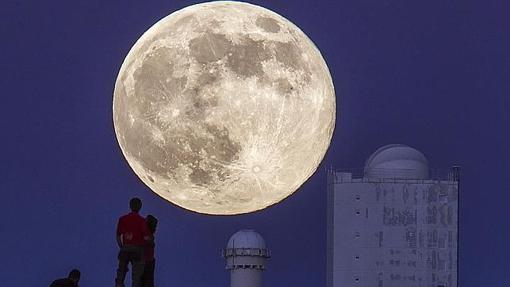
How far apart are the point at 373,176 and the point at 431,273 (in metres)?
8.29

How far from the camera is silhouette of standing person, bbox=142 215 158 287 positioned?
103 ft

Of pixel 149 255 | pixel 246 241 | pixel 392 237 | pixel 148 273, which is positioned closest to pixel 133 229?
pixel 149 255

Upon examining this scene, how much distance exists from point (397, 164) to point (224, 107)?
101m

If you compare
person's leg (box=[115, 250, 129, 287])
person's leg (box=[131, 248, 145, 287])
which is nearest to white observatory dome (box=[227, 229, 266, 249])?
person's leg (box=[115, 250, 129, 287])

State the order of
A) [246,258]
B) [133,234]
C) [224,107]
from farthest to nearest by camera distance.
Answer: [246,258]
[133,234]
[224,107]

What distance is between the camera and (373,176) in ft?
421

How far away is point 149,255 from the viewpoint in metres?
31.9

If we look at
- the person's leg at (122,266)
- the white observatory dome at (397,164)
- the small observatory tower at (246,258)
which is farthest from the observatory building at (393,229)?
the person's leg at (122,266)

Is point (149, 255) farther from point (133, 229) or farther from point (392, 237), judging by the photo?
point (392, 237)

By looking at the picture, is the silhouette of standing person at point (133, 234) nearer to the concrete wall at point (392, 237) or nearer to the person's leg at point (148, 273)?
the person's leg at point (148, 273)

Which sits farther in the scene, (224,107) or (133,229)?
(133,229)

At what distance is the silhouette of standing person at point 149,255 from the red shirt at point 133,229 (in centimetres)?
12

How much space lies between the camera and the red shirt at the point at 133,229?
31.3 m

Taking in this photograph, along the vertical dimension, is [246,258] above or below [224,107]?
above
